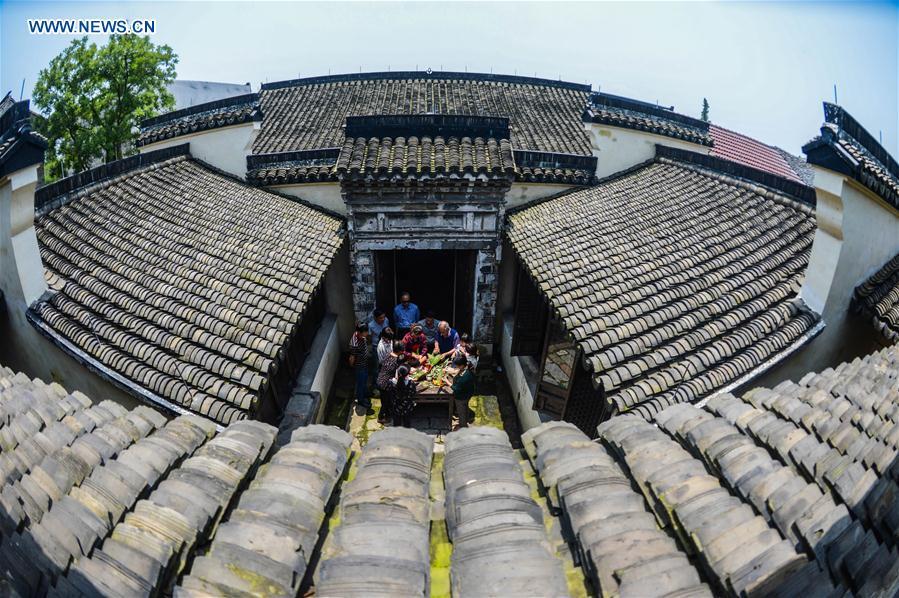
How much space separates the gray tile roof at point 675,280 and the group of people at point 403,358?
7.96 ft

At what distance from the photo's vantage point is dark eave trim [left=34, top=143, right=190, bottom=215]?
964 cm

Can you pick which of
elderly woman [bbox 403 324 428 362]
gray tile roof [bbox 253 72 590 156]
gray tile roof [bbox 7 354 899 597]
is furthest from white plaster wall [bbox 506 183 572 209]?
gray tile roof [bbox 7 354 899 597]

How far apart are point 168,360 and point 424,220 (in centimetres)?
641

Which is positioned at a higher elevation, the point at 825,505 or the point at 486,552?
the point at 825,505

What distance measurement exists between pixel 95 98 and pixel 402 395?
19.8 meters

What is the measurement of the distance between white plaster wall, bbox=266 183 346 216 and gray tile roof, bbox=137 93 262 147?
2.28m

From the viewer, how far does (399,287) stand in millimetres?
13836

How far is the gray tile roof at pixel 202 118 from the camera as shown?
14.7 metres

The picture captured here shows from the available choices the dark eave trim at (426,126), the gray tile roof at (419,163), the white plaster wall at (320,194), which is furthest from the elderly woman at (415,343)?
the dark eave trim at (426,126)

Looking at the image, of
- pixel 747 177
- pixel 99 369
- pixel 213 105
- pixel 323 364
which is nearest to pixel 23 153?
pixel 99 369

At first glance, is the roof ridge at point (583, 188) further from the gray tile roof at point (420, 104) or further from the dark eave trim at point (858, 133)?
the dark eave trim at point (858, 133)

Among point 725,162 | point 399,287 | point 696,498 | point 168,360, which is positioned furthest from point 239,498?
point 725,162

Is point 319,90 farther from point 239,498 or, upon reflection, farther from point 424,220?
point 239,498

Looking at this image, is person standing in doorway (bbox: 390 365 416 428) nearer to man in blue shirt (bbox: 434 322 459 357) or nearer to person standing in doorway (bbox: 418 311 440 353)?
man in blue shirt (bbox: 434 322 459 357)
